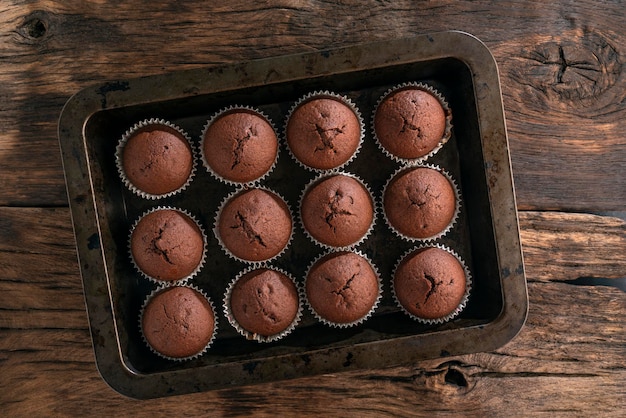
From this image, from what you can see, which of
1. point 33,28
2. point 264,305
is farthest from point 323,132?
point 33,28

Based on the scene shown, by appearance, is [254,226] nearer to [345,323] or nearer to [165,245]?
[165,245]

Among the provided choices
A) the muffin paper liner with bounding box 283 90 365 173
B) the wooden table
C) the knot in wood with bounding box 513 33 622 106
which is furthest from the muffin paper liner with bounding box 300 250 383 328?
the knot in wood with bounding box 513 33 622 106

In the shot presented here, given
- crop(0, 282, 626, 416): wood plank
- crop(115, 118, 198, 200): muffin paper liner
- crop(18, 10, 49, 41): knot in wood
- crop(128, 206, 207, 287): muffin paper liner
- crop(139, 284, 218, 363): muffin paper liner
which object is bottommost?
crop(0, 282, 626, 416): wood plank

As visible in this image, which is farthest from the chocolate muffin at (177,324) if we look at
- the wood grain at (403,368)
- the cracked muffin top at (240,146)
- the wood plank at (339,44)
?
the wood plank at (339,44)

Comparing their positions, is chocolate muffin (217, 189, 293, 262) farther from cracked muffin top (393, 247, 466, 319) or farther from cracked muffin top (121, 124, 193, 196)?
cracked muffin top (393, 247, 466, 319)

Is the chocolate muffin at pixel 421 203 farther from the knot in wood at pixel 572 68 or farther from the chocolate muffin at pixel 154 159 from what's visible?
the chocolate muffin at pixel 154 159

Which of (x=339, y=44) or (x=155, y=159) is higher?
(x=339, y=44)

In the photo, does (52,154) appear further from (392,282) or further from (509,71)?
(509,71)
